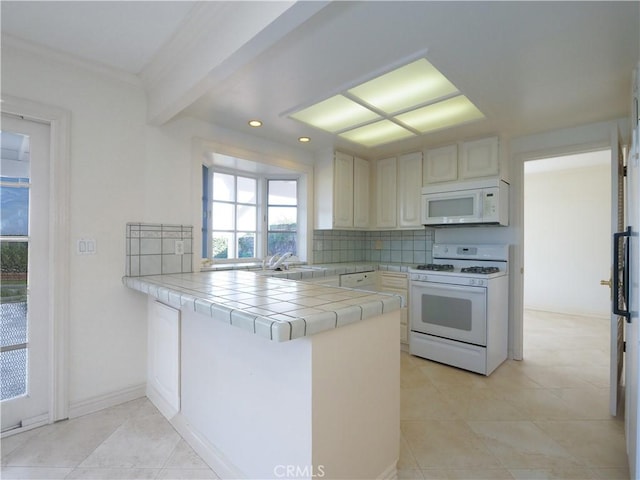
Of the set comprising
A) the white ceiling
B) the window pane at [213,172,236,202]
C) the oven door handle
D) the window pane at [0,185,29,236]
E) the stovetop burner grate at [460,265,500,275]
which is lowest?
the oven door handle

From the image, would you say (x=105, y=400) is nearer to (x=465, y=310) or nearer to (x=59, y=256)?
(x=59, y=256)

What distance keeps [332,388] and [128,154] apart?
2.11 m

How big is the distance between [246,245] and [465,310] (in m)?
2.26

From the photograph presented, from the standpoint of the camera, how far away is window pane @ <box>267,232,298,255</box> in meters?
3.44

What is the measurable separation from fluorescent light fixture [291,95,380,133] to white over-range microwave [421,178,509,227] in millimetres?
1170

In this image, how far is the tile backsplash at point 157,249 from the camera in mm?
2160

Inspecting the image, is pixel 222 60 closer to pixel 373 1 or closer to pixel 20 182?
pixel 373 1

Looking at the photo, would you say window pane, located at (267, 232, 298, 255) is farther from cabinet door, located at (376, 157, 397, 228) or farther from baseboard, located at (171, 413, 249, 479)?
baseboard, located at (171, 413, 249, 479)

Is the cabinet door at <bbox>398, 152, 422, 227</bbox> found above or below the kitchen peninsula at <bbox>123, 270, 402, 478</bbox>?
above

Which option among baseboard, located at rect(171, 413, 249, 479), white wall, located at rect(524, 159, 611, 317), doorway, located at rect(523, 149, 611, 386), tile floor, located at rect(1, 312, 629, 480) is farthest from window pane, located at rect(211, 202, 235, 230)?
white wall, located at rect(524, 159, 611, 317)

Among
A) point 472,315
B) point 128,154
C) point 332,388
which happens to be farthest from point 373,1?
point 472,315

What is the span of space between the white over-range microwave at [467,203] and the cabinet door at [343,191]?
2.70 ft

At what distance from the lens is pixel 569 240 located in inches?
183

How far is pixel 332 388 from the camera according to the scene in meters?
1.14
